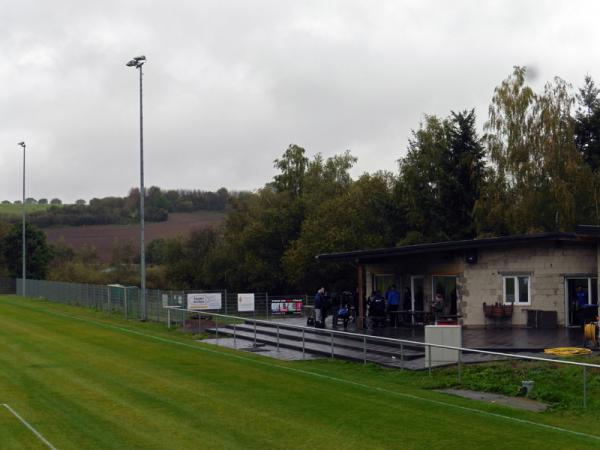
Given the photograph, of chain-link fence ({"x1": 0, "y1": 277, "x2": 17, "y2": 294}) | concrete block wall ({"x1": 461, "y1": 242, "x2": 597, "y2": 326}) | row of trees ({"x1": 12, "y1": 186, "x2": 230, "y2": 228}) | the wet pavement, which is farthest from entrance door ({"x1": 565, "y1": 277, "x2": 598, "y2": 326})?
row of trees ({"x1": 12, "y1": 186, "x2": 230, "y2": 228})

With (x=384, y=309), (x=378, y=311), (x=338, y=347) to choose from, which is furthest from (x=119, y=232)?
(x=338, y=347)

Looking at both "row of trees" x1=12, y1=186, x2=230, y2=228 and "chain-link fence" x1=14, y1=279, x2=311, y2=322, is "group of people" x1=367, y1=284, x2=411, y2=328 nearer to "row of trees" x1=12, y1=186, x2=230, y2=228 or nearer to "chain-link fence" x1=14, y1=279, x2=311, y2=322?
"chain-link fence" x1=14, y1=279, x2=311, y2=322

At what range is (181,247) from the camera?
3516 inches

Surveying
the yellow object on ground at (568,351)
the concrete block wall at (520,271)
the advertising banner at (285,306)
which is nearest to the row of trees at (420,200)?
the advertising banner at (285,306)

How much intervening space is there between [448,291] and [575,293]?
5112 mm

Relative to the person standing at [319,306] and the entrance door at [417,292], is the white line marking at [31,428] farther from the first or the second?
the entrance door at [417,292]

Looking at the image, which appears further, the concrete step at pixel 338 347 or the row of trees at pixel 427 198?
the row of trees at pixel 427 198

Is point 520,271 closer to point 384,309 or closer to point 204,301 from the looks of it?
point 384,309

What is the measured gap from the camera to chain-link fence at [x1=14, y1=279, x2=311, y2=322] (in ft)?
138

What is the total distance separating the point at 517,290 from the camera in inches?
1230

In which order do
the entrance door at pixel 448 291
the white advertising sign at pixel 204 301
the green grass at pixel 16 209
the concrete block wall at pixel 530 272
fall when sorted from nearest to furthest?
the concrete block wall at pixel 530 272 < the entrance door at pixel 448 291 < the white advertising sign at pixel 204 301 < the green grass at pixel 16 209

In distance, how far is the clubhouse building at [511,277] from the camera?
30141 mm

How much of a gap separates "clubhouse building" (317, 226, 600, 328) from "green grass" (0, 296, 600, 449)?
9461 millimetres

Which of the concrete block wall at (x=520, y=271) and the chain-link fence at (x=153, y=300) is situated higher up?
the concrete block wall at (x=520, y=271)
